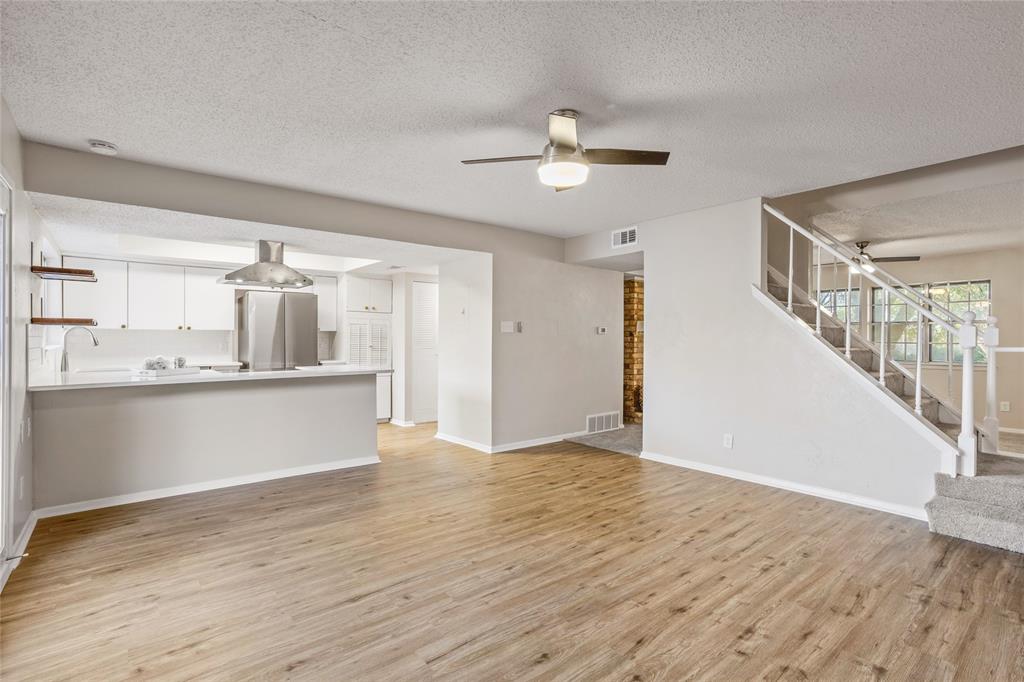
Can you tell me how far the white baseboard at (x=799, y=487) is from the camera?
3.63 metres

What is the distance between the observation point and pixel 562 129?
8.58 feet

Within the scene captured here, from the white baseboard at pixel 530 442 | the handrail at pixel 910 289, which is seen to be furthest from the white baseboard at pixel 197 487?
the handrail at pixel 910 289

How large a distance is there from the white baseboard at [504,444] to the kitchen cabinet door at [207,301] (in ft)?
9.98

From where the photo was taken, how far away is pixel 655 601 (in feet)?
7.96

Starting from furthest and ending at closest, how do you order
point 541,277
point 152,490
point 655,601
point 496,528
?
1. point 541,277
2. point 152,490
3. point 496,528
4. point 655,601

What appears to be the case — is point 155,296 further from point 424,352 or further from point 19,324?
point 19,324

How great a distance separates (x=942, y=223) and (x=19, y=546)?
790 centimetres

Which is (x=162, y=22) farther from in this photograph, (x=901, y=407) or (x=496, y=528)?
(x=901, y=407)

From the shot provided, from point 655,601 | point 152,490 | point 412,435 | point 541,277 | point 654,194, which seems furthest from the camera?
point 412,435

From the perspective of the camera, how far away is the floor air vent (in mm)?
6477

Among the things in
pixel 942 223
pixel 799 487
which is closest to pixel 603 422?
pixel 799 487

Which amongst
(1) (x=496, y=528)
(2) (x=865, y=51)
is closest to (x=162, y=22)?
(2) (x=865, y=51)

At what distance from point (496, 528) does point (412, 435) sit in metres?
3.43

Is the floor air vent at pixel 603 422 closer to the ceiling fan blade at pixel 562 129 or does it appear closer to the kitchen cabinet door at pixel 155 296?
the ceiling fan blade at pixel 562 129
